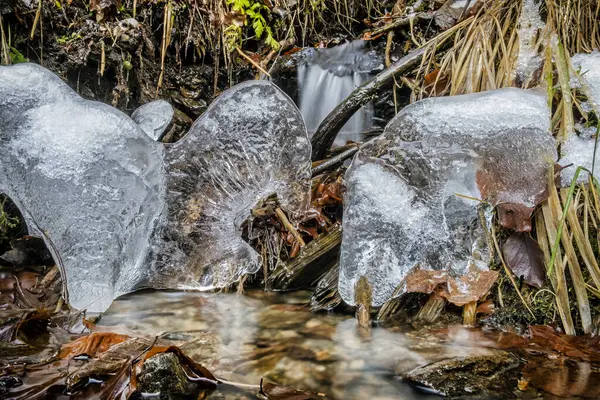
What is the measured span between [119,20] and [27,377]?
96.3 inches

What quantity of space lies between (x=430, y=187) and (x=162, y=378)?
1.33 metres

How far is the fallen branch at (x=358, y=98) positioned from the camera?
2867 mm

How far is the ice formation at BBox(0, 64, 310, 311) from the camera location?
2.10 m

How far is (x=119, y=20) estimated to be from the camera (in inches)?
128

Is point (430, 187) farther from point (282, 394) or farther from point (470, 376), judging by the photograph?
point (282, 394)

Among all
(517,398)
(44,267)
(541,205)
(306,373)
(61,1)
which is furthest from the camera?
(61,1)

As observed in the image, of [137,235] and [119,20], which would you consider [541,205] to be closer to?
[137,235]

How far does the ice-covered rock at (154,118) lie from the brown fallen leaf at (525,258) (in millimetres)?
1839

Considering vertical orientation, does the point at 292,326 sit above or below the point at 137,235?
below

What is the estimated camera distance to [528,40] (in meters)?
2.50

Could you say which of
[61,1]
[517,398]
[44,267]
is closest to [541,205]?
[517,398]

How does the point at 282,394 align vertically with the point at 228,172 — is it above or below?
below

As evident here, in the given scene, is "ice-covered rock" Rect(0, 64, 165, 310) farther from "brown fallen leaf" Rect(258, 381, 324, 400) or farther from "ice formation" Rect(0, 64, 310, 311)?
"brown fallen leaf" Rect(258, 381, 324, 400)

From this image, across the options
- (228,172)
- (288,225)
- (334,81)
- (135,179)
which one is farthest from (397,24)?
(135,179)
